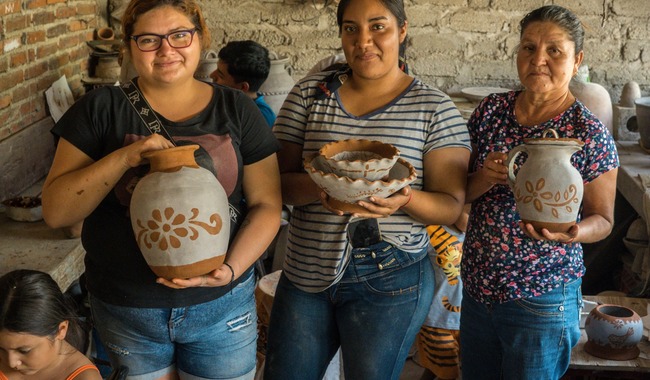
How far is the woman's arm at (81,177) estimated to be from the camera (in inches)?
70.4

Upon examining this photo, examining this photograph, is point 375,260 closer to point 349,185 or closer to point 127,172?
point 349,185

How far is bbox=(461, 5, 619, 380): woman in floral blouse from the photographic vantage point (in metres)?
2.05

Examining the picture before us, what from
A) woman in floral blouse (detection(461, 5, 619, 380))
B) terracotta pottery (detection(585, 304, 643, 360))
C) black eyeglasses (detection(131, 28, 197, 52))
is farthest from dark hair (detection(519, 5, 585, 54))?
terracotta pottery (detection(585, 304, 643, 360))

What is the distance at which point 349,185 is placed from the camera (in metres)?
1.84

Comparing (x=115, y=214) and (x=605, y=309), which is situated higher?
(x=115, y=214)

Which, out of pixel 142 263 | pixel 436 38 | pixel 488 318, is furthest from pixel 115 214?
pixel 436 38

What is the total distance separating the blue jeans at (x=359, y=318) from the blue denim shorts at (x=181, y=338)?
0.47ft

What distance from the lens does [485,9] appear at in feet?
18.0

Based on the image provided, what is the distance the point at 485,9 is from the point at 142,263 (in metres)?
4.17

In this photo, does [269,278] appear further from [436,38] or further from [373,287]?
[436,38]

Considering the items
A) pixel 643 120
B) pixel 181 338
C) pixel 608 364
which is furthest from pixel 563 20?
pixel 643 120

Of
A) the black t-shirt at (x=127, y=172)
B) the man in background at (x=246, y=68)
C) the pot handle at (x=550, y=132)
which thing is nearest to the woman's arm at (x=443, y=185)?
the pot handle at (x=550, y=132)

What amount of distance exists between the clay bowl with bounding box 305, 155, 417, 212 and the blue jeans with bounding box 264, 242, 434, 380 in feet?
0.61

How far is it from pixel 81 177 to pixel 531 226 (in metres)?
1.10
